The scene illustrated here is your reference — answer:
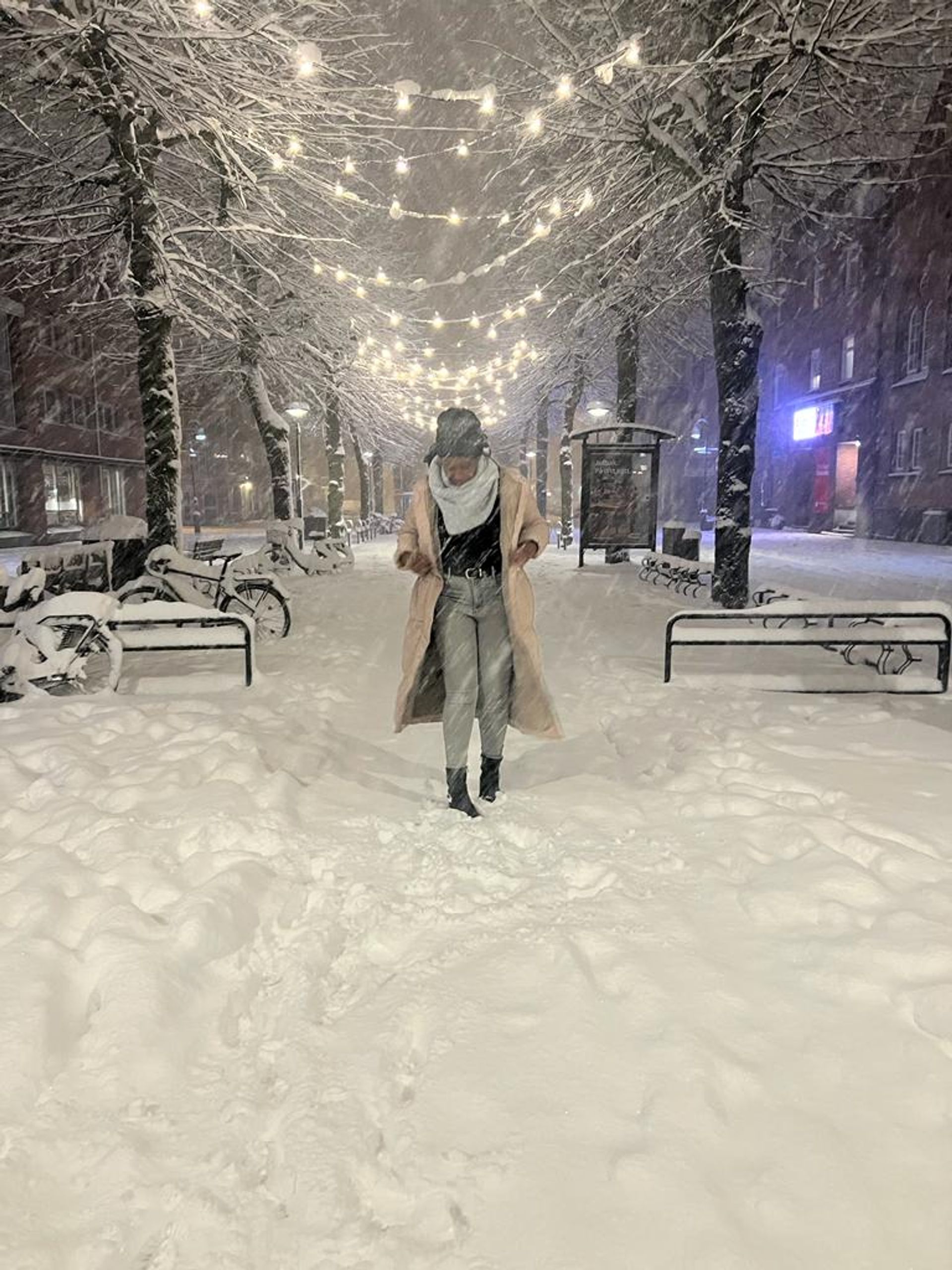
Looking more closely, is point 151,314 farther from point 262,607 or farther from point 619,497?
point 619,497

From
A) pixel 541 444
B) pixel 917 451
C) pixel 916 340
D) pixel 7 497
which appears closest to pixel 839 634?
pixel 917 451

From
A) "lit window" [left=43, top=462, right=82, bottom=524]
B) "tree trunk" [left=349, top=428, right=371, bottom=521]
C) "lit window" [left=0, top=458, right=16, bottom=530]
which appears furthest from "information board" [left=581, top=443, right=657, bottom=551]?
"lit window" [left=43, top=462, right=82, bottom=524]

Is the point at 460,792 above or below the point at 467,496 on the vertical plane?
below

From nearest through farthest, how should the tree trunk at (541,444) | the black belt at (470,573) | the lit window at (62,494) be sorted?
the black belt at (470,573) → the lit window at (62,494) → the tree trunk at (541,444)

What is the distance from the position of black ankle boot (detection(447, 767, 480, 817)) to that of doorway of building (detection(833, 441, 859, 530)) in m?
30.6

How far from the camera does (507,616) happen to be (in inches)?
161

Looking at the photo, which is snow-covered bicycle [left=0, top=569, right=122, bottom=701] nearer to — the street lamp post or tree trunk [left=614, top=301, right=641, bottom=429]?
tree trunk [left=614, top=301, right=641, bottom=429]

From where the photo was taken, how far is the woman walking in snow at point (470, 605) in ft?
12.8

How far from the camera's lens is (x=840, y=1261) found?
1715mm

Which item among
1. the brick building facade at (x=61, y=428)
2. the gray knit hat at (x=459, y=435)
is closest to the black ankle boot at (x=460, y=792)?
the gray knit hat at (x=459, y=435)

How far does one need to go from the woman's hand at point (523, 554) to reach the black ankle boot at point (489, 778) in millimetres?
1098

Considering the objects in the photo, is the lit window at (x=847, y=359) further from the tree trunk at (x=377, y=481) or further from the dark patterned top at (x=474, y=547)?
the dark patterned top at (x=474, y=547)

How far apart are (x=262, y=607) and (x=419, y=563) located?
7503 millimetres

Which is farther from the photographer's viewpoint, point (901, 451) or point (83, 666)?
point (901, 451)
